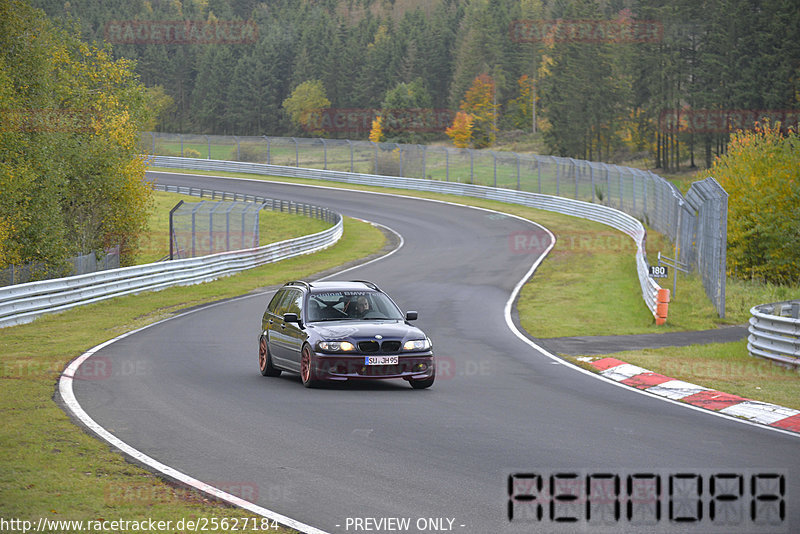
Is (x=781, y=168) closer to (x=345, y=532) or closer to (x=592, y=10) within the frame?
(x=345, y=532)

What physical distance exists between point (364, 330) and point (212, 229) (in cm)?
2544

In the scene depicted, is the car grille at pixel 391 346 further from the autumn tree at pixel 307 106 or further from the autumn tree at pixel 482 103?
the autumn tree at pixel 307 106

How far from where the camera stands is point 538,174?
61.5 metres

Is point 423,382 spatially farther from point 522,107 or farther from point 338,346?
point 522,107

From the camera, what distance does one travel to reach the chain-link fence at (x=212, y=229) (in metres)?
36.8

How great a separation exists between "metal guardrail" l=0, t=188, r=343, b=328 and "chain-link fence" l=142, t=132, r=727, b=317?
16552mm

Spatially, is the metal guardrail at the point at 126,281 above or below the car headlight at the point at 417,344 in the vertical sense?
below

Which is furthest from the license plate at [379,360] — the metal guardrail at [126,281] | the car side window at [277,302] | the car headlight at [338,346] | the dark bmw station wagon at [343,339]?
the metal guardrail at [126,281]

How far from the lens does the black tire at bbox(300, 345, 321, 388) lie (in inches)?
527

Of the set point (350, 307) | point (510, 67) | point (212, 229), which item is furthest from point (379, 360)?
point (510, 67)

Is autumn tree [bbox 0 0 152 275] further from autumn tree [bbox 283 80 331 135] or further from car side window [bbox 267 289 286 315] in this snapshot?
autumn tree [bbox 283 80 331 135]

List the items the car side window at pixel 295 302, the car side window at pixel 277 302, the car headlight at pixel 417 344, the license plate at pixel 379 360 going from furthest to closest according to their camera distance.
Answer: the car side window at pixel 277 302
the car side window at pixel 295 302
the car headlight at pixel 417 344
the license plate at pixel 379 360

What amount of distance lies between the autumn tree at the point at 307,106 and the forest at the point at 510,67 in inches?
20.2

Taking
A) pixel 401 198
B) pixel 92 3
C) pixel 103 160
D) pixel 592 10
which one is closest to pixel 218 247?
pixel 103 160
